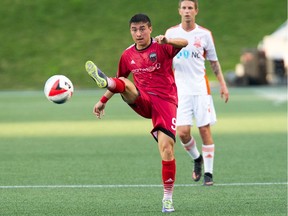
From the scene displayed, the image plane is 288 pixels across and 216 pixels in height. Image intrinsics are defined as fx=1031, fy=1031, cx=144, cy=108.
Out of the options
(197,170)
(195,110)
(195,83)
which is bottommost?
(197,170)

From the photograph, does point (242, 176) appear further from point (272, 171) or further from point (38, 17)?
point (38, 17)

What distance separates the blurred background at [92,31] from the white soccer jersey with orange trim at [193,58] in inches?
1336

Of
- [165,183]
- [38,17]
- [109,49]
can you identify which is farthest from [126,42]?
[165,183]

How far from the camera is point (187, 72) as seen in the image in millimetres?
13055

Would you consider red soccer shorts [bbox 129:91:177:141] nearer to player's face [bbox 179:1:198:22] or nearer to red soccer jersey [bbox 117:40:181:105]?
red soccer jersey [bbox 117:40:181:105]

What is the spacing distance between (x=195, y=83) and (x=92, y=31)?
139 feet

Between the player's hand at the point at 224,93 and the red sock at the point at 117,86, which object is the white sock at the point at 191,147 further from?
the red sock at the point at 117,86

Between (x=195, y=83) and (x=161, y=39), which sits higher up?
(x=161, y=39)

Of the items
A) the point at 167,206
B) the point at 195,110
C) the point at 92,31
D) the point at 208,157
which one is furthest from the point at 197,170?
the point at 92,31

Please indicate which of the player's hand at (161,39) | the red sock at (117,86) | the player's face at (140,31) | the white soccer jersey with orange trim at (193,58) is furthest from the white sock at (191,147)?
the player's hand at (161,39)

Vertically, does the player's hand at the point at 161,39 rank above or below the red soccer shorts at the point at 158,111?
above

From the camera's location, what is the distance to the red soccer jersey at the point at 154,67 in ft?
34.6

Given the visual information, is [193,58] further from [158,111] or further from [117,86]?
[117,86]

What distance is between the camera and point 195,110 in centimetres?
1311
